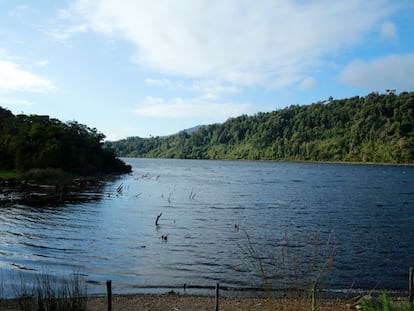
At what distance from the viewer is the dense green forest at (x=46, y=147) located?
72.8m

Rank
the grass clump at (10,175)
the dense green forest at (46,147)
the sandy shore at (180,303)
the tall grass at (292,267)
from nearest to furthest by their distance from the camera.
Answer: the sandy shore at (180,303) < the tall grass at (292,267) < the grass clump at (10,175) < the dense green forest at (46,147)

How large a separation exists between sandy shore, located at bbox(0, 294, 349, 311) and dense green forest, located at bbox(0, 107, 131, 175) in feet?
212

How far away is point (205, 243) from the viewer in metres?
27.8

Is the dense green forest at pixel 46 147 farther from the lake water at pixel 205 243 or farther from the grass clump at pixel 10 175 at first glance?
the lake water at pixel 205 243

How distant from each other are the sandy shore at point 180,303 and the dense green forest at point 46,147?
64.8 meters

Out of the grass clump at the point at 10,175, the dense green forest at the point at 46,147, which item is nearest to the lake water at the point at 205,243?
the grass clump at the point at 10,175

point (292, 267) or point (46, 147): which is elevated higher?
point (46, 147)

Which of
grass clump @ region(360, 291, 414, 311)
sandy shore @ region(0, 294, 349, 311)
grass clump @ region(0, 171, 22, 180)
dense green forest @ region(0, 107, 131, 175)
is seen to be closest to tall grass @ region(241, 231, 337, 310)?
sandy shore @ region(0, 294, 349, 311)

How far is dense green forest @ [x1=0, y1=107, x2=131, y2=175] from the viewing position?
72.8 meters

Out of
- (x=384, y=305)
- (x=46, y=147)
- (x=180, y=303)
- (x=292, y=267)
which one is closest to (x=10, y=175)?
(x=46, y=147)

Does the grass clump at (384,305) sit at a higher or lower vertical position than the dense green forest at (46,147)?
lower

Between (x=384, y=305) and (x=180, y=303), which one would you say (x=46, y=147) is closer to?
(x=180, y=303)

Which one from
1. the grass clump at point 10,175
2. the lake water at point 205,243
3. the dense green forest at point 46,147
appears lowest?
the lake water at point 205,243

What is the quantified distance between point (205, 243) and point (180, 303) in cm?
1297
